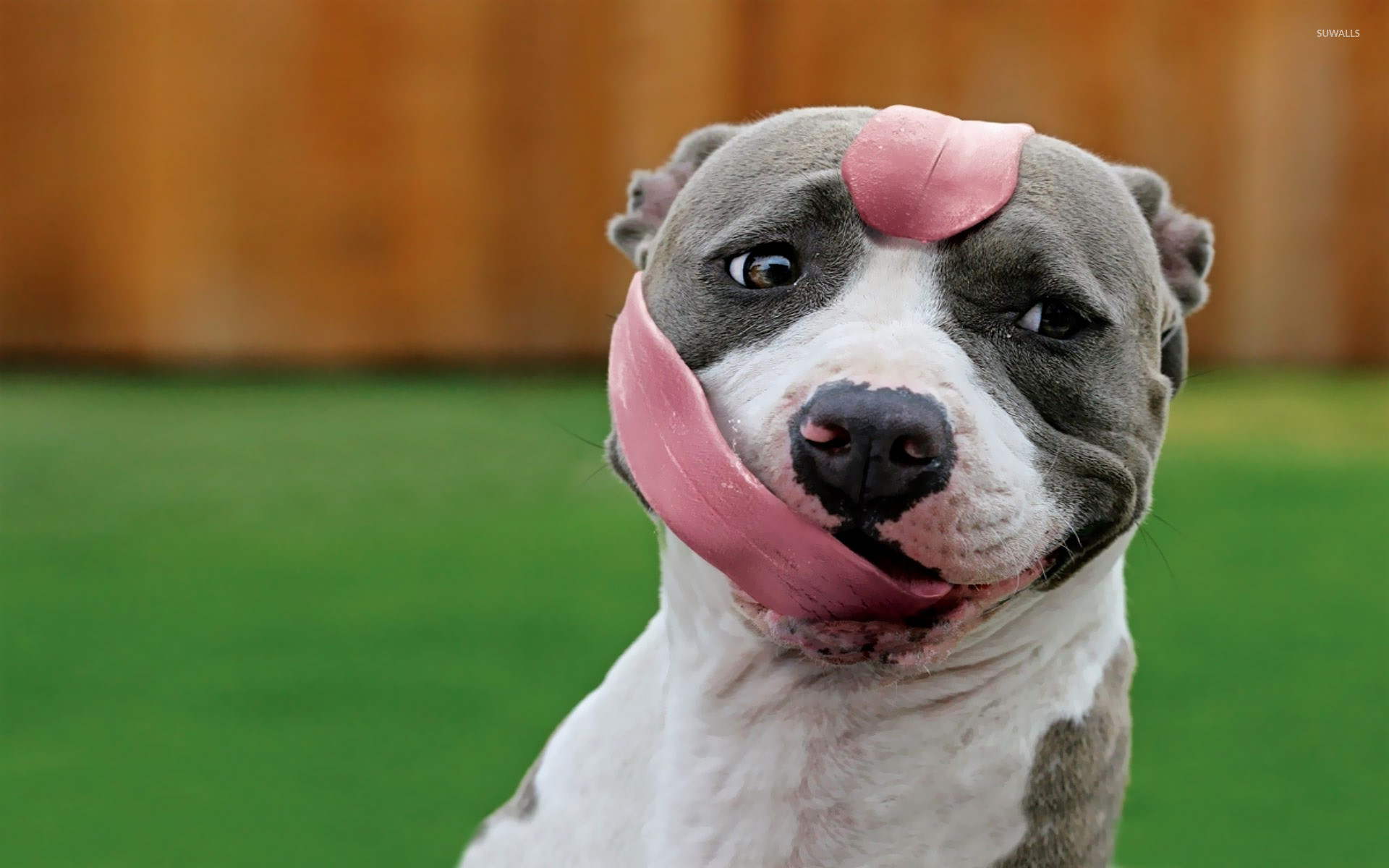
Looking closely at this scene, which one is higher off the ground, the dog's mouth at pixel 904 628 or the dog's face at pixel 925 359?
the dog's face at pixel 925 359

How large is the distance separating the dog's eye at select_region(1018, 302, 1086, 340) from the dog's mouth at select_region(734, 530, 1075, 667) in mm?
232

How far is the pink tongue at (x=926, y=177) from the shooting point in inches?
66.9

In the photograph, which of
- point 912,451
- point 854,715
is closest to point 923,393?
point 912,451

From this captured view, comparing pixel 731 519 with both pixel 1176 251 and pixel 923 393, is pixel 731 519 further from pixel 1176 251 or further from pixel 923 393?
pixel 1176 251

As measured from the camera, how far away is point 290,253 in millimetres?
7746

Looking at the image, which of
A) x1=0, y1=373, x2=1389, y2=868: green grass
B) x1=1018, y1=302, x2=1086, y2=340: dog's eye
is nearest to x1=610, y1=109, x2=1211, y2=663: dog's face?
x1=1018, y1=302, x2=1086, y2=340: dog's eye

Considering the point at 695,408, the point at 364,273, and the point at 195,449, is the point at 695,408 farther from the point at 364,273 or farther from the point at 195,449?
the point at 364,273

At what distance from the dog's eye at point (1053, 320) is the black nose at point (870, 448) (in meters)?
0.24

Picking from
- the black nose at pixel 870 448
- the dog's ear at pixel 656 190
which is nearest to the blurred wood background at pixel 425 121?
the dog's ear at pixel 656 190

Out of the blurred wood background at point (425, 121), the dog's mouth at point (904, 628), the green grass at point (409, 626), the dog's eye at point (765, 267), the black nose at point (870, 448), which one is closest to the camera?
the black nose at point (870, 448)

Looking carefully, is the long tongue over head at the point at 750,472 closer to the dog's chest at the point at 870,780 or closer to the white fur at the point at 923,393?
the white fur at the point at 923,393

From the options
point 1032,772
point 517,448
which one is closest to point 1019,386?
point 1032,772

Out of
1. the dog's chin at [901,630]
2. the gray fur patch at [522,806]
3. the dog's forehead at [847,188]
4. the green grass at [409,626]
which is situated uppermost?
the dog's forehead at [847,188]

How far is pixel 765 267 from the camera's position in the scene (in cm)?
177
